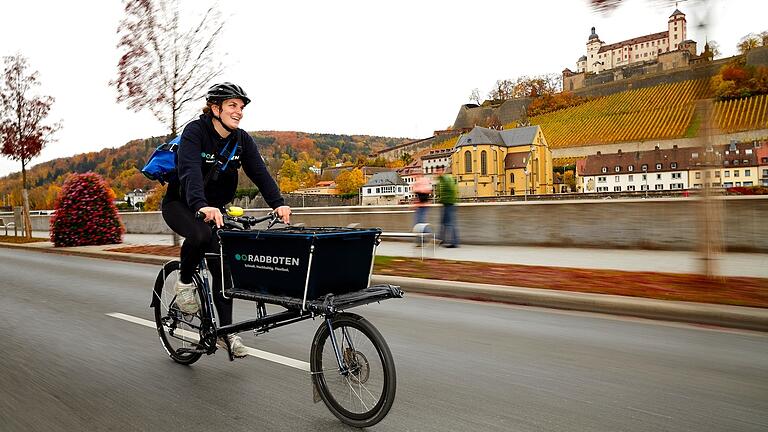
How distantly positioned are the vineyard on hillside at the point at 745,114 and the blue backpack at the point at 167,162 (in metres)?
90.7

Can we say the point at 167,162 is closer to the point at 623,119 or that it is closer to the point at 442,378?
the point at 442,378

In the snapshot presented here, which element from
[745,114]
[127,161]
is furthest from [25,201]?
[745,114]

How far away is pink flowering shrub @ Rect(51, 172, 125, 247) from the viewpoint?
782 inches

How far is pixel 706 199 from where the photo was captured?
7703 millimetres

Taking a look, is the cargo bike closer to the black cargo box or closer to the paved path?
the black cargo box

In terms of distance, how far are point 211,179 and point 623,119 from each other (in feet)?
429

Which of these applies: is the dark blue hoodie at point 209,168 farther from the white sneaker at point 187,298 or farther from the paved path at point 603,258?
the paved path at point 603,258

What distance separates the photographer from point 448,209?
562 inches

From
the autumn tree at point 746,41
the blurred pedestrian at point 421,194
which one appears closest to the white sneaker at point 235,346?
the blurred pedestrian at point 421,194

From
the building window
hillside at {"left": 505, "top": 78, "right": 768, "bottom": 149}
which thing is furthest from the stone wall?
the building window

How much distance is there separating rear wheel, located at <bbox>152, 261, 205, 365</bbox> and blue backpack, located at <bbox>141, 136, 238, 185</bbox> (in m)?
0.74

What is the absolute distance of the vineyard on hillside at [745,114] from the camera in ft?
273

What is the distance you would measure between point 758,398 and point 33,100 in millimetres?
28605

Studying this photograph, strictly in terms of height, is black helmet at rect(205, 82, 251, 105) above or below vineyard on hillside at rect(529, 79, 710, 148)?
below
